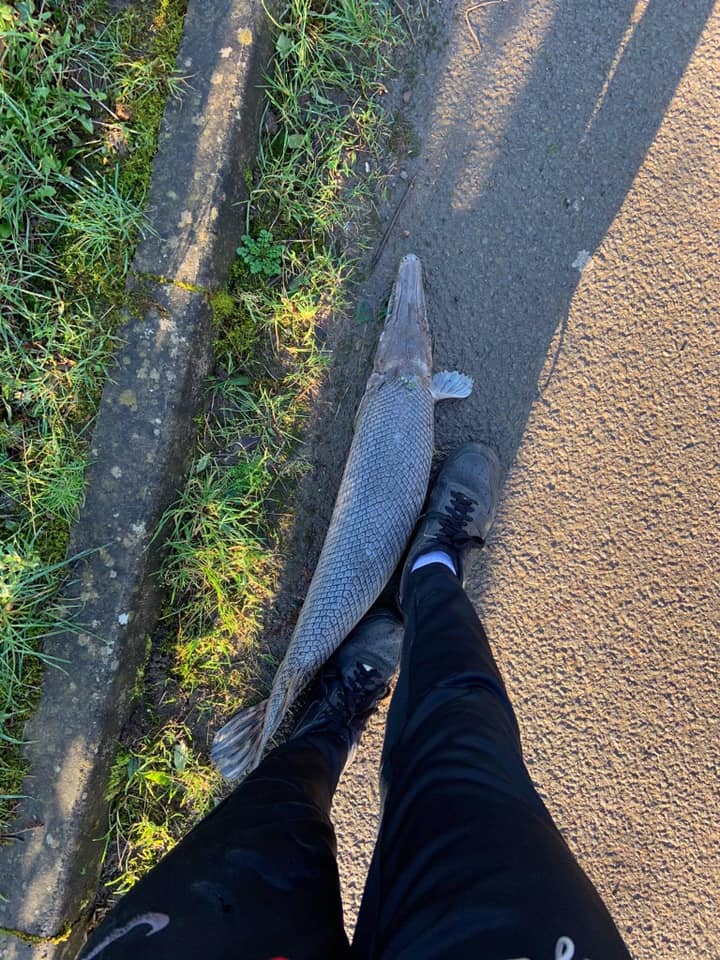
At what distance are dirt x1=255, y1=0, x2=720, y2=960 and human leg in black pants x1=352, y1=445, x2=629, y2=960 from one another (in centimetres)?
59

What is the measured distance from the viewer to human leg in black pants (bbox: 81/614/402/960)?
136cm

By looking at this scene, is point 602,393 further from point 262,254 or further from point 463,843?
point 463,843

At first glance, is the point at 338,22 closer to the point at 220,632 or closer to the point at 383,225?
the point at 383,225

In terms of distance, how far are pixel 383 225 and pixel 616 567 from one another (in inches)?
64.0

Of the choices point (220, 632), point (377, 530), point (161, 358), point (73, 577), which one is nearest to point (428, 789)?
point (377, 530)

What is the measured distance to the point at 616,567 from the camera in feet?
7.91

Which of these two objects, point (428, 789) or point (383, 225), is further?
point (383, 225)

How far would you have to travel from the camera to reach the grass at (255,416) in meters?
2.25

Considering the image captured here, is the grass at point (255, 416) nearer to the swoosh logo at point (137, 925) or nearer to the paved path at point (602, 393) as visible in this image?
the paved path at point (602, 393)

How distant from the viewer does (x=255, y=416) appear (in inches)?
91.7

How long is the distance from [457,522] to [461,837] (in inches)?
43.4

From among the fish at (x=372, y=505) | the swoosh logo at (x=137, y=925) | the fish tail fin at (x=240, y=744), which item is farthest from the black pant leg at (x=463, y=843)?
the fish tail fin at (x=240, y=744)

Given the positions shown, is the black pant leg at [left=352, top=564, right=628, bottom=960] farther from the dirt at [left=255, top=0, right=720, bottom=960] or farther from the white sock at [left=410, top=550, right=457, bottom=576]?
the dirt at [left=255, top=0, right=720, bottom=960]

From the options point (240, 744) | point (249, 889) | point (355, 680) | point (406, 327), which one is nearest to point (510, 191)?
point (406, 327)
